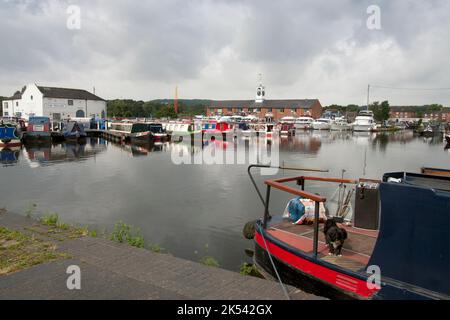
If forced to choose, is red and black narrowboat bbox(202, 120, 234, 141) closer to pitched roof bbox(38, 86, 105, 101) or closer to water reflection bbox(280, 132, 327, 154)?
water reflection bbox(280, 132, 327, 154)

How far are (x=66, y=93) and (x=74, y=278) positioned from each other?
304 ft

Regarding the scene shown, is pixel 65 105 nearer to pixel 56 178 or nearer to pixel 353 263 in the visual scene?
pixel 56 178

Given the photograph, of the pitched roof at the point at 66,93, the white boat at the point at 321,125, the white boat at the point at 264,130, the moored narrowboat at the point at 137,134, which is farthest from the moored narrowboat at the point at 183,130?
the white boat at the point at 321,125

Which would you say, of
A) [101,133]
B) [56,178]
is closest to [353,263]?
[56,178]

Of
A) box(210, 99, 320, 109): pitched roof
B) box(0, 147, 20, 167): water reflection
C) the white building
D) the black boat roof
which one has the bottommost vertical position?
box(0, 147, 20, 167): water reflection

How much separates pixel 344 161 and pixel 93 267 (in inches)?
1283

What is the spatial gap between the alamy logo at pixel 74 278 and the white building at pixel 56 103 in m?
85.9

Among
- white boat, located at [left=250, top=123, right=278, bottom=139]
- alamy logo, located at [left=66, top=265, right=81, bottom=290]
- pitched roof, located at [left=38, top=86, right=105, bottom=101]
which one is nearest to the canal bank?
alamy logo, located at [left=66, top=265, right=81, bottom=290]

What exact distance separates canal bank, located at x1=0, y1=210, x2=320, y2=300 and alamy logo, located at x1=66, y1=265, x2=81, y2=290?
6 cm

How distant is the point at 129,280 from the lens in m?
5.87

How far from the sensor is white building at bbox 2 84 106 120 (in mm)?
85312

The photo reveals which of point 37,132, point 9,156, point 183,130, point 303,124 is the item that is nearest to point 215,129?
point 183,130

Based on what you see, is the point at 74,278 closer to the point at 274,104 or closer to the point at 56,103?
the point at 56,103

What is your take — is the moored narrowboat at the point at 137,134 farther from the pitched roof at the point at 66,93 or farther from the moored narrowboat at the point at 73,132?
the pitched roof at the point at 66,93
